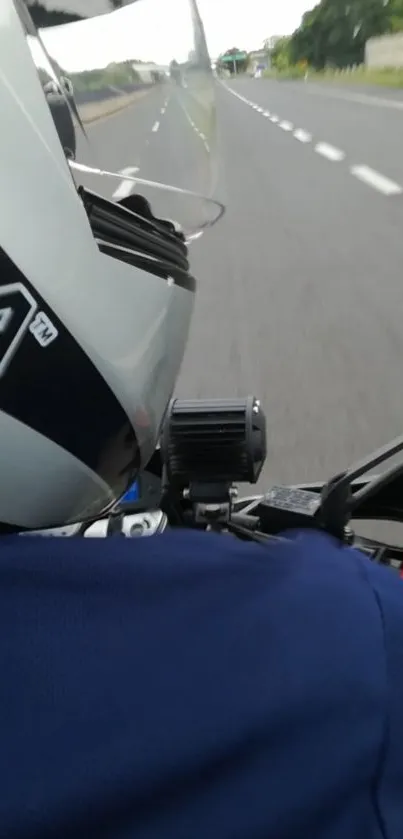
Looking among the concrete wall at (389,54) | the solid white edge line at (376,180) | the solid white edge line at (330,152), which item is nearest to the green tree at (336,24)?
the solid white edge line at (376,180)

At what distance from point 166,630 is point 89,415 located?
346 mm

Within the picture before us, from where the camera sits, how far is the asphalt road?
252 centimetres

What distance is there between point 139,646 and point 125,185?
2.59ft

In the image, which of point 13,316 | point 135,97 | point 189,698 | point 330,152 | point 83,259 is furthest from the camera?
point 330,152

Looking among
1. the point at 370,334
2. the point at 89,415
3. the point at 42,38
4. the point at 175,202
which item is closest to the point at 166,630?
the point at 89,415

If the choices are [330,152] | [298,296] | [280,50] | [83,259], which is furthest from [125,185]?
[330,152]

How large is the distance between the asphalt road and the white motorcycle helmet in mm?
51

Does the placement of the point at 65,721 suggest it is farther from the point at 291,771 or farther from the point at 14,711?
the point at 291,771

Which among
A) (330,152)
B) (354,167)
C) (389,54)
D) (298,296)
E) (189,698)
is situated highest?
(189,698)

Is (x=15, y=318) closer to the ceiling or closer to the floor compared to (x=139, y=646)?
closer to the ceiling

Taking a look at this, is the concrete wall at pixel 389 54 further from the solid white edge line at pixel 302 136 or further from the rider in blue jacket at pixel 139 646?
the rider in blue jacket at pixel 139 646

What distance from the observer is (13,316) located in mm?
933

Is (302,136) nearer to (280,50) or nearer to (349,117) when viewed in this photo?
(349,117)

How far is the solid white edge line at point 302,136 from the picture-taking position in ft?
51.5
